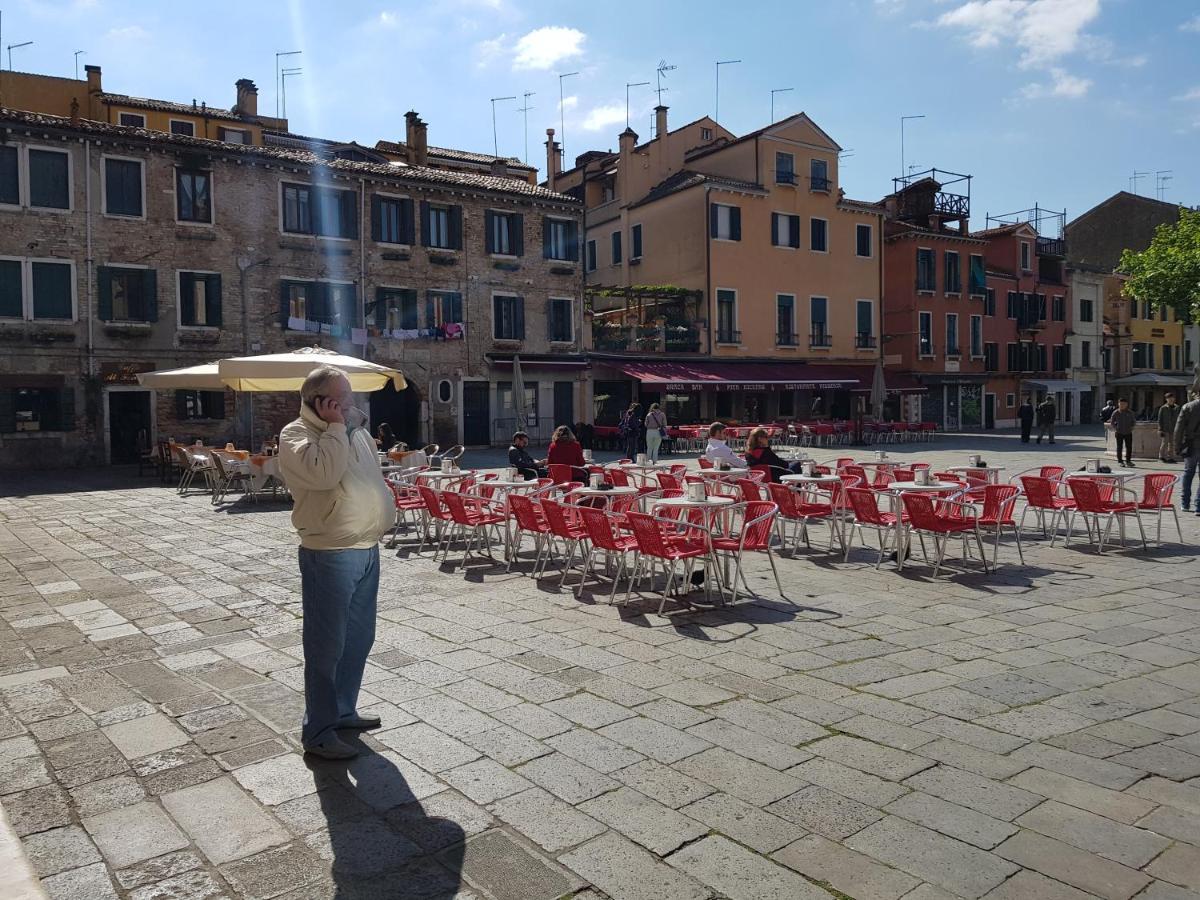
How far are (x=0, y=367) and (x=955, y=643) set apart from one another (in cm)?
2215

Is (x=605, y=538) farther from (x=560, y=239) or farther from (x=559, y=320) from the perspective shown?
(x=560, y=239)

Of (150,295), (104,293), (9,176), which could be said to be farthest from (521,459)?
(9,176)

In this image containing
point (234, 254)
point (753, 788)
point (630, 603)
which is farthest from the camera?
point (234, 254)

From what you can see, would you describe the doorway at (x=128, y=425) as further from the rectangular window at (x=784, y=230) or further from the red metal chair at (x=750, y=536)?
the rectangular window at (x=784, y=230)

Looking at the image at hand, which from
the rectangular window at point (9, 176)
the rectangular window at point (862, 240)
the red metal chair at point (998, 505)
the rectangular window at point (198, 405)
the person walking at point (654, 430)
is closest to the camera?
the red metal chair at point (998, 505)

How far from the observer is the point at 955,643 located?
5746mm

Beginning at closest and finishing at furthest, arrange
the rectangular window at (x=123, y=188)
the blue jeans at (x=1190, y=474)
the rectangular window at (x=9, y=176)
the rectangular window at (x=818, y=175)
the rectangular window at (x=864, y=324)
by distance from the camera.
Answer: the blue jeans at (x=1190, y=474), the rectangular window at (x=9, y=176), the rectangular window at (x=123, y=188), the rectangular window at (x=818, y=175), the rectangular window at (x=864, y=324)

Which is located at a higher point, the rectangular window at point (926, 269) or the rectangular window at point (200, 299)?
the rectangular window at point (926, 269)

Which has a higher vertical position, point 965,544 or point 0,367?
point 0,367

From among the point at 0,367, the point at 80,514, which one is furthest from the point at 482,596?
the point at 0,367

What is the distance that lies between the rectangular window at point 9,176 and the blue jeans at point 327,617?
863 inches

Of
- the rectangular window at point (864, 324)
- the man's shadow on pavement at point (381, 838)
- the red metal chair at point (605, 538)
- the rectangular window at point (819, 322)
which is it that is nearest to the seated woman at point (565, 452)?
the red metal chair at point (605, 538)

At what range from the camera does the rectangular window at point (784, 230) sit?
3422 centimetres

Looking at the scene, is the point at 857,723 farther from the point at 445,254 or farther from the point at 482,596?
the point at 445,254
